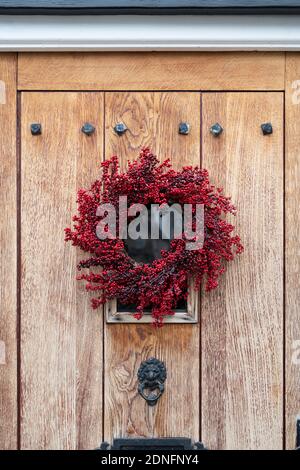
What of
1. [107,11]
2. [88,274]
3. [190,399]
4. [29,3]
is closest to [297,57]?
[107,11]

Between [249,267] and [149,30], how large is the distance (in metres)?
1.04

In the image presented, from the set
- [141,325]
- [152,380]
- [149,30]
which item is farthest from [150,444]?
[149,30]

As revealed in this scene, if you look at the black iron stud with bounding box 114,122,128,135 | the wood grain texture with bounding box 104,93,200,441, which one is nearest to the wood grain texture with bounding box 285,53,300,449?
the wood grain texture with bounding box 104,93,200,441

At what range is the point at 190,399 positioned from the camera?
2143 millimetres

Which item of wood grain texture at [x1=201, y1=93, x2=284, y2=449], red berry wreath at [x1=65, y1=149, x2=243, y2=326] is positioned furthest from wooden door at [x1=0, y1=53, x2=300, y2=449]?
red berry wreath at [x1=65, y1=149, x2=243, y2=326]

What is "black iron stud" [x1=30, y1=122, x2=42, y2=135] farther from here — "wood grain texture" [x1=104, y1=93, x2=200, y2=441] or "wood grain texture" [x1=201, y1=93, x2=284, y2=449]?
"wood grain texture" [x1=201, y1=93, x2=284, y2=449]

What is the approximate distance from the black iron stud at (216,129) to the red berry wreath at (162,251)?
0.58ft

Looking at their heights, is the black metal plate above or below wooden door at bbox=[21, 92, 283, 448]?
below

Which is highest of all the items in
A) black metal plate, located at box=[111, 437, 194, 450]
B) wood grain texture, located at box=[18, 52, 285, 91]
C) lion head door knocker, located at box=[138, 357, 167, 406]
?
wood grain texture, located at box=[18, 52, 285, 91]

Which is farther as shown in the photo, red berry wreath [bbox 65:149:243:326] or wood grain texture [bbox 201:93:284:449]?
wood grain texture [bbox 201:93:284:449]

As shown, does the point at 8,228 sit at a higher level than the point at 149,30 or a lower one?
lower

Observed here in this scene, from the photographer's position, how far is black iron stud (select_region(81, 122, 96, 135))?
2.10 m

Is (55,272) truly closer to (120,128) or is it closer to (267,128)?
(120,128)

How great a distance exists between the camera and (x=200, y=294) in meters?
2.13
